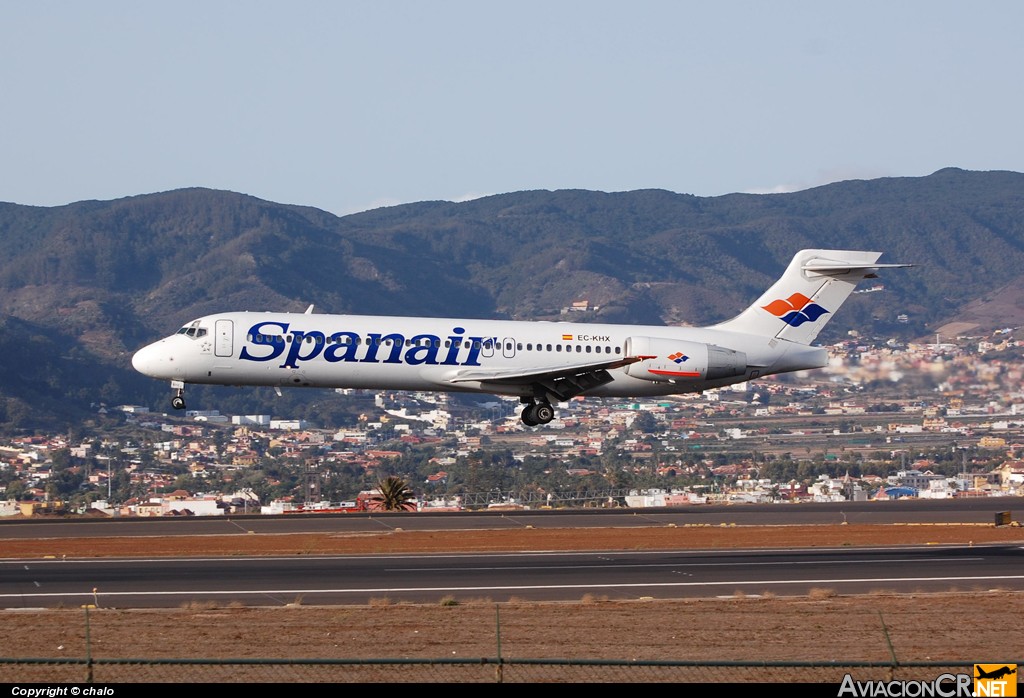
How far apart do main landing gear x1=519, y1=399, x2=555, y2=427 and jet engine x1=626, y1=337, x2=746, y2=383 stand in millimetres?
2828

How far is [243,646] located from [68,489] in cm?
10674

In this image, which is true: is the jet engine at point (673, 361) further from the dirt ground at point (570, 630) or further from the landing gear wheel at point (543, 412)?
the dirt ground at point (570, 630)

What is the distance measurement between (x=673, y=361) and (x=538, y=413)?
15.3 ft

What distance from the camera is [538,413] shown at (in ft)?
150

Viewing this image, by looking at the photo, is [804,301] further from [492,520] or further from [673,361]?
[492,520]

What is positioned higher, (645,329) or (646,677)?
(645,329)

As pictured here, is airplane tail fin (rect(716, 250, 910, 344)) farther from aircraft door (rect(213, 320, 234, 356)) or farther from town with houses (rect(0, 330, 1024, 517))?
town with houses (rect(0, 330, 1024, 517))

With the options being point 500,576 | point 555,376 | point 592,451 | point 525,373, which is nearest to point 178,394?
point 525,373

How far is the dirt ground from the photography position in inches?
897

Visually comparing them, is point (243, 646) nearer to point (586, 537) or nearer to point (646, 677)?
point (646, 677)

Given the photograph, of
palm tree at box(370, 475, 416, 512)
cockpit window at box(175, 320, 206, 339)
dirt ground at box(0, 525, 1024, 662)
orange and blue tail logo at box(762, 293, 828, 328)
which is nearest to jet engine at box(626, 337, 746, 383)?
orange and blue tail logo at box(762, 293, 828, 328)

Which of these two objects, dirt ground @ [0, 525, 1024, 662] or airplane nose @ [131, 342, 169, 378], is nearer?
dirt ground @ [0, 525, 1024, 662]

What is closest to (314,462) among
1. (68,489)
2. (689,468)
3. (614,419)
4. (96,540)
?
(68,489)

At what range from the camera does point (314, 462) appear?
145 metres
